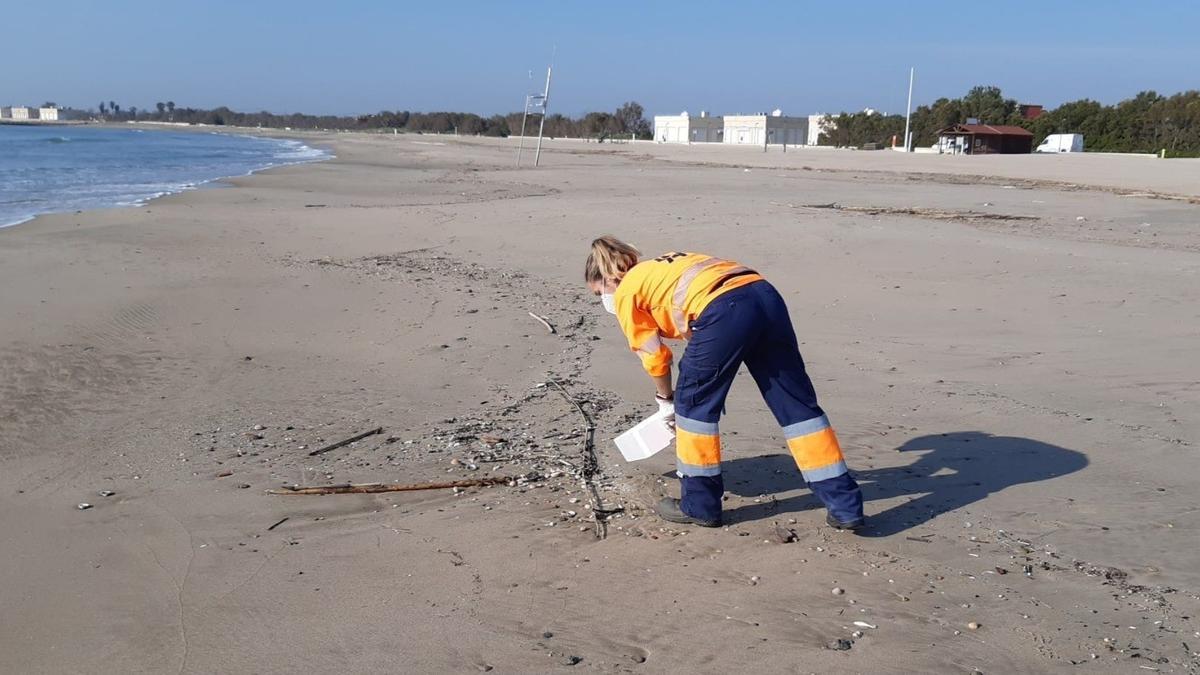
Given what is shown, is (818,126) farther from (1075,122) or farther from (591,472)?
(591,472)

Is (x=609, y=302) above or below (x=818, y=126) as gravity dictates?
below

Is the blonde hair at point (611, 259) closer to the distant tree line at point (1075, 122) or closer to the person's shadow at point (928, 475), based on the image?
the person's shadow at point (928, 475)

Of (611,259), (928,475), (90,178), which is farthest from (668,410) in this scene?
(90,178)

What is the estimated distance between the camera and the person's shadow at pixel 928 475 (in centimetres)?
441

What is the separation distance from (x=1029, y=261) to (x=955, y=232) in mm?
2451

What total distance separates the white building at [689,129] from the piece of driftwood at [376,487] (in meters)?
87.9

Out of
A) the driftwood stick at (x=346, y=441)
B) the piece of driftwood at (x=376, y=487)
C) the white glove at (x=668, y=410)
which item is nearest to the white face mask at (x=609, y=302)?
the white glove at (x=668, y=410)

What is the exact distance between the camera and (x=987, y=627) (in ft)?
11.0

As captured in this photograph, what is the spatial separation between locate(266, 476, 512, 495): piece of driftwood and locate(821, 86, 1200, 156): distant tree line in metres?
49.2

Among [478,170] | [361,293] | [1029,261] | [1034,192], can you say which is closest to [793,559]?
[361,293]

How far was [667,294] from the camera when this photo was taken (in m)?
4.18

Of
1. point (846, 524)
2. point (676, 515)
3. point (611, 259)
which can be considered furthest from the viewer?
point (611, 259)

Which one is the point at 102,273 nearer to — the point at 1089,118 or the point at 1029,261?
the point at 1029,261

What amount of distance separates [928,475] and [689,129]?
88915 mm
